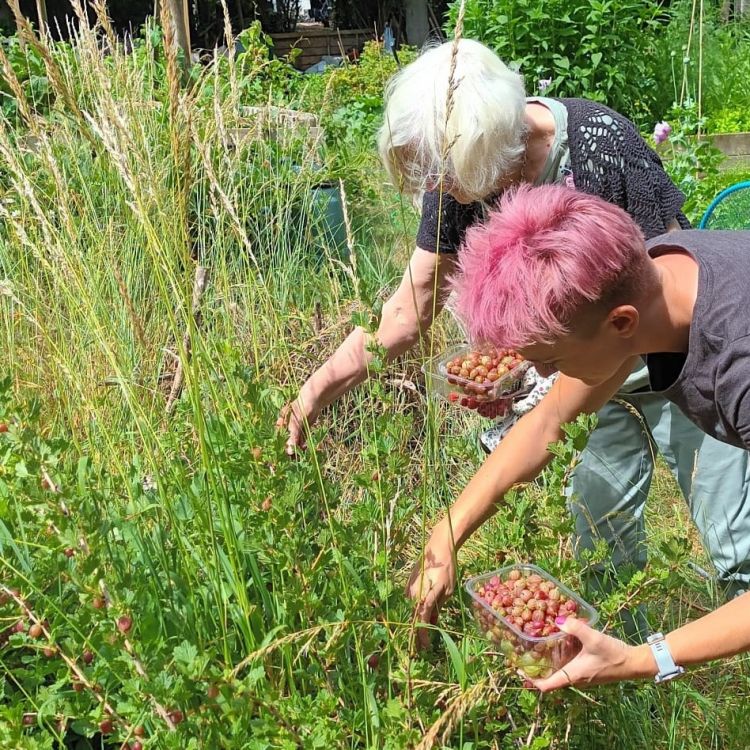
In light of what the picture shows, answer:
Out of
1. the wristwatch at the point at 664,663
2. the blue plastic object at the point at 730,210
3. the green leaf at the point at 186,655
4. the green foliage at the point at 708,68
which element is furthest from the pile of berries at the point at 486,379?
the green foliage at the point at 708,68

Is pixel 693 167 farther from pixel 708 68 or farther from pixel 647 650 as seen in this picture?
pixel 708 68

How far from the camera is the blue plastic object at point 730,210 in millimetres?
2652

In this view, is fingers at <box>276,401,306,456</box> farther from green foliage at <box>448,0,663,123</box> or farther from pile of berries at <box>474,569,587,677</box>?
green foliage at <box>448,0,663,123</box>

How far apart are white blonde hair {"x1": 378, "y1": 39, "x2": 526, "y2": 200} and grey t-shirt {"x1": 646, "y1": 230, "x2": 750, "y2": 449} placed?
1.77 ft

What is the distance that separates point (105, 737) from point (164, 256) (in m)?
0.86

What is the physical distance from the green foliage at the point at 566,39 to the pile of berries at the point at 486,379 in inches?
151

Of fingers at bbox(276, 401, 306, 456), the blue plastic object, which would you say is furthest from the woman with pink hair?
the blue plastic object

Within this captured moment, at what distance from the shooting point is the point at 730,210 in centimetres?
271

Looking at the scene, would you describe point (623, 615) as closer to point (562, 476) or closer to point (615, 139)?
point (562, 476)

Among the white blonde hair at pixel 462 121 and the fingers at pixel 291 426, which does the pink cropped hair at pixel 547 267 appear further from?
the white blonde hair at pixel 462 121

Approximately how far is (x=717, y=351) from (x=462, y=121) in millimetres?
820

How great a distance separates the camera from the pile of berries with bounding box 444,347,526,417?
7.32ft

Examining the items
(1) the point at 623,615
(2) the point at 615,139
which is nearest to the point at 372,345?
(2) the point at 615,139

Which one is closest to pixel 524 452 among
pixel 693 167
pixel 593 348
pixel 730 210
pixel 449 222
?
pixel 593 348
